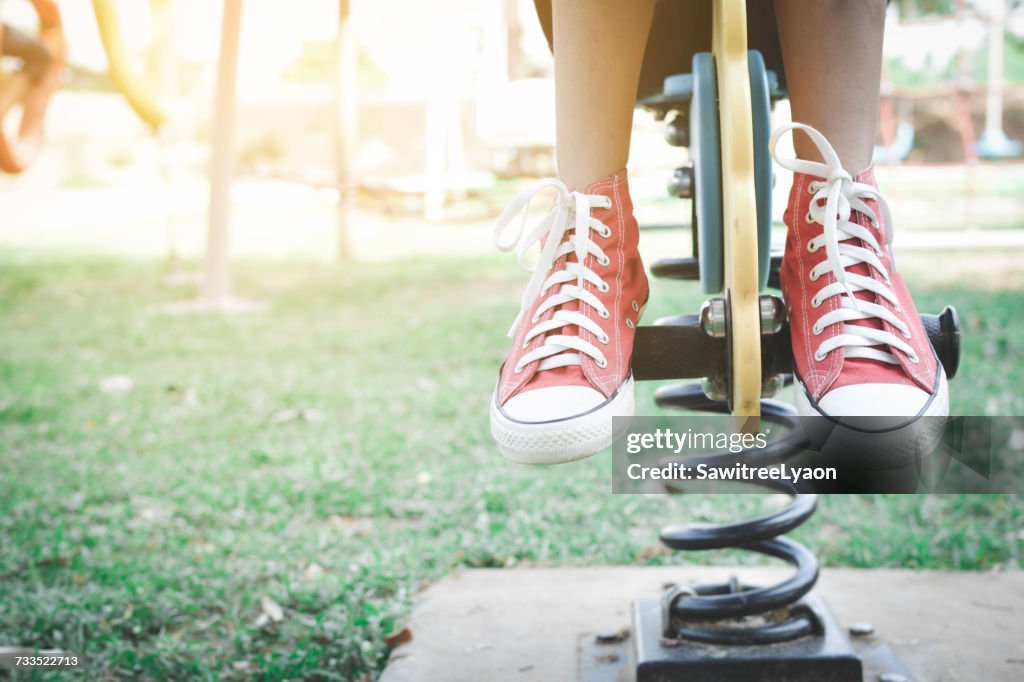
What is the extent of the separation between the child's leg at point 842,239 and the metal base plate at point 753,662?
0.40 m

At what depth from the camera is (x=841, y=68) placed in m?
1.11

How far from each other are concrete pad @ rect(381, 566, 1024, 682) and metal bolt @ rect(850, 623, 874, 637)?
2 centimetres

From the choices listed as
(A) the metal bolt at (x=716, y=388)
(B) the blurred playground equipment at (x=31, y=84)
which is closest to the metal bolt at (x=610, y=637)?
(A) the metal bolt at (x=716, y=388)

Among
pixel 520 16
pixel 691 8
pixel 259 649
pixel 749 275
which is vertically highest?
pixel 520 16

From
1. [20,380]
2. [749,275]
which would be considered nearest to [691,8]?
[749,275]

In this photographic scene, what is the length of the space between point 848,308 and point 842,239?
0.10 m

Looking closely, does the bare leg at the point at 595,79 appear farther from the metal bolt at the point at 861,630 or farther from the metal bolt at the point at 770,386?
the metal bolt at the point at 861,630

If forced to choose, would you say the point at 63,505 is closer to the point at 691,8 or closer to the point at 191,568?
the point at 191,568

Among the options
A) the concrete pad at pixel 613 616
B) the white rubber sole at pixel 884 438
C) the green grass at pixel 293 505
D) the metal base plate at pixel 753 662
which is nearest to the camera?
the white rubber sole at pixel 884 438

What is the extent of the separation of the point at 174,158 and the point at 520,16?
19.1 feet

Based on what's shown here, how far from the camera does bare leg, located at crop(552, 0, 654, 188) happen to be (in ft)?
3.63

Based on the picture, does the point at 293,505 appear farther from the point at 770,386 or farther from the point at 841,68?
the point at 841,68

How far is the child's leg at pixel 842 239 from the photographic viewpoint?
101 cm

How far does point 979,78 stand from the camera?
1444 cm
